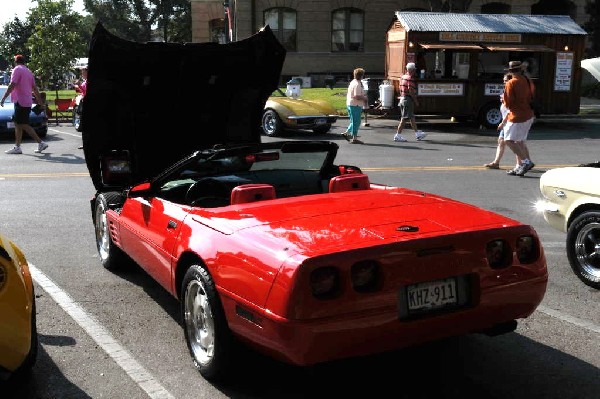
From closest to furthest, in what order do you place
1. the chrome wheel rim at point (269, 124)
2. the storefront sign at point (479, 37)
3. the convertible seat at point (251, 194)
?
the convertible seat at point (251, 194)
the chrome wheel rim at point (269, 124)
the storefront sign at point (479, 37)

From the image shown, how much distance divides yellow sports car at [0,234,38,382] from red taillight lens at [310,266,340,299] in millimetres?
1404

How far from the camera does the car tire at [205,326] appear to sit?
356 centimetres

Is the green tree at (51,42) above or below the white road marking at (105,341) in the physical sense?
above

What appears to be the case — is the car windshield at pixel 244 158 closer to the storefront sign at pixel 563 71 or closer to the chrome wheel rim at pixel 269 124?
the chrome wheel rim at pixel 269 124

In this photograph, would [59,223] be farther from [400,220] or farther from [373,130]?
[373,130]

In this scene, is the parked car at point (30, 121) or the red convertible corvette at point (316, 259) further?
the parked car at point (30, 121)

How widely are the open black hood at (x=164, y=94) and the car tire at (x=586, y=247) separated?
122 inches

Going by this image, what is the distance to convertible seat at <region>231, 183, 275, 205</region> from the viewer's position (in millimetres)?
4199

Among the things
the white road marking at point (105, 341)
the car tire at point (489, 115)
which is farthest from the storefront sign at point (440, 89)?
the white road marking at point (105, 341)

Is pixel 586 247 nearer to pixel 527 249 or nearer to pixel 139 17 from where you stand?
pixel 527 249

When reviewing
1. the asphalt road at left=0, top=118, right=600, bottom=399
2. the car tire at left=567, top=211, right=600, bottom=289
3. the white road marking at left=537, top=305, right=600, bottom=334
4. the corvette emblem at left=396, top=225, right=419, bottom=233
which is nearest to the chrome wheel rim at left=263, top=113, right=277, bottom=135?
the asphalt road at left=0, top=118, right=600, bottom=399

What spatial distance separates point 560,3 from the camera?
39.7 m

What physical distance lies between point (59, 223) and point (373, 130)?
12229mm

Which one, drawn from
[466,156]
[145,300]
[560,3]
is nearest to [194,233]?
[145,300]
